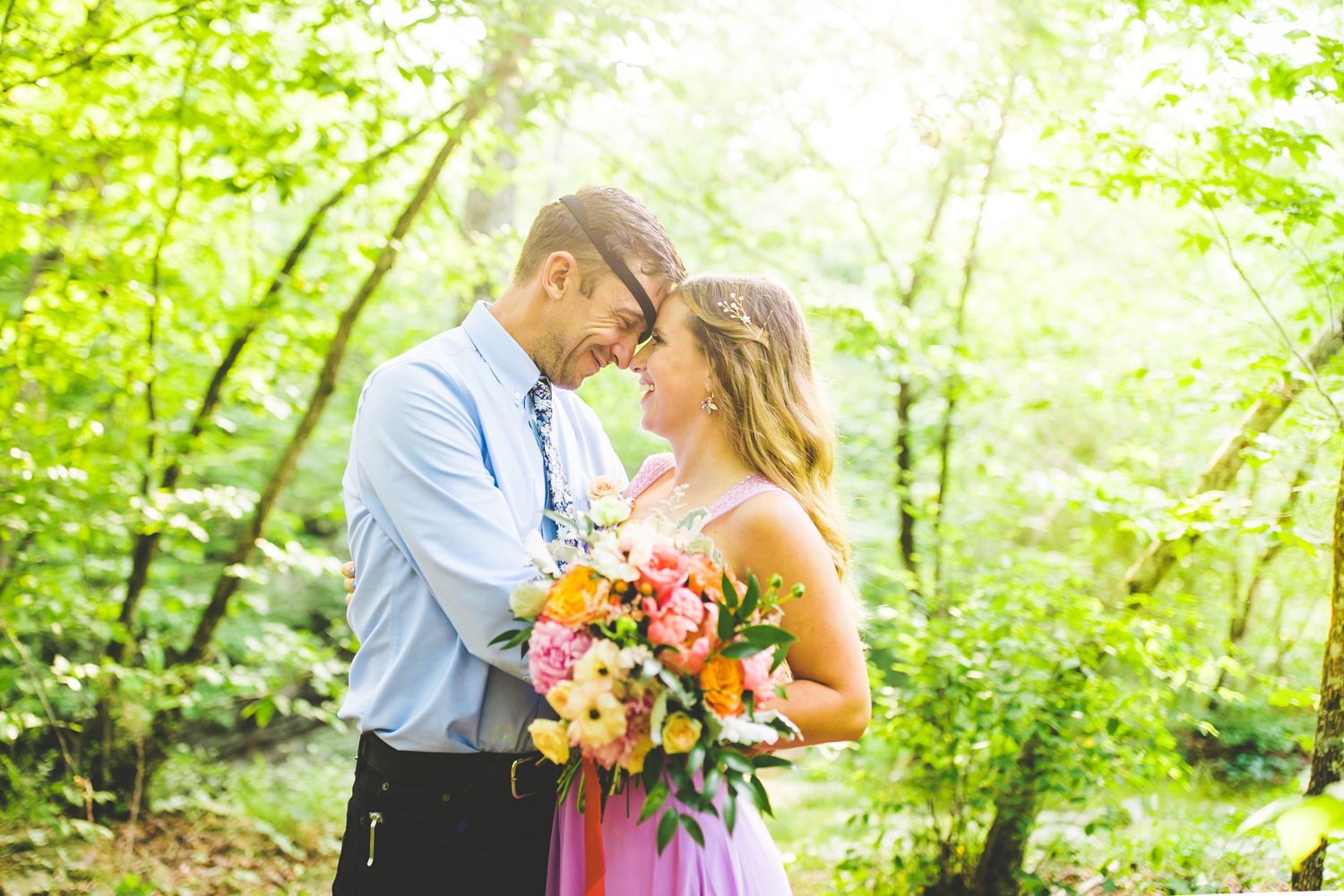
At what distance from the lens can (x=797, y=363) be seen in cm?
242

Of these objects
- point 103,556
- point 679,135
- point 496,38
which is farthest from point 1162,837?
point 679,135

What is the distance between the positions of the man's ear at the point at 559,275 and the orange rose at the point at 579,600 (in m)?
0.99

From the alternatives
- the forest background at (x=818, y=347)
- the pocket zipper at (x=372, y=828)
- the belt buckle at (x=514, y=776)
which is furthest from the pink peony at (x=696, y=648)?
the forest background at (x=818, y=347)

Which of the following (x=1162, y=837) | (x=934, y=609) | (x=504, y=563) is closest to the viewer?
(x=504, y=563)

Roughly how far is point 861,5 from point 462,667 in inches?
214

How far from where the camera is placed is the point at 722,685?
59.2 inches

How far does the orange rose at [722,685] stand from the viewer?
4.90ft

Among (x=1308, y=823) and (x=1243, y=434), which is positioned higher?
(x=1243, y=434)

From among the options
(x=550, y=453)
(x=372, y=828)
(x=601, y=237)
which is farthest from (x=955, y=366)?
(x=372, y=828)

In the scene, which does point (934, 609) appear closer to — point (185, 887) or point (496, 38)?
point (496, 38)

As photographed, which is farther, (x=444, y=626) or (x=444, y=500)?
(x=444, y=626)

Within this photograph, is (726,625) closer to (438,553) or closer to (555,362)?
(438,553)

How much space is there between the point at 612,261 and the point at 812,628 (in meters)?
1.12

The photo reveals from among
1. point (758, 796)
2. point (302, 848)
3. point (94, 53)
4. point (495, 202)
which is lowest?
point (302, 848)
